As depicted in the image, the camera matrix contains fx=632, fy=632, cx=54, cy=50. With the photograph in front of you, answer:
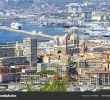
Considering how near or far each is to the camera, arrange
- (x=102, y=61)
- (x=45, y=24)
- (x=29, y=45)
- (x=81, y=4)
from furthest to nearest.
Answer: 1. (x=45, y=24)
2. (x=81, y=4)
3. (x=29, y=45)
4. (x=102, y=61)

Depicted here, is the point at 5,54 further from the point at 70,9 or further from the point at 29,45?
the point at 70,9

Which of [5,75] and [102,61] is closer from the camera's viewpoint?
[5,75]

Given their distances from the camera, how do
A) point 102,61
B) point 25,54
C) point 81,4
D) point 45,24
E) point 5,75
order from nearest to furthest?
point 5,75, point 102,61, point 25,54, point 81,4, point 45,24

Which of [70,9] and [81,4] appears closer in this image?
[81,4]

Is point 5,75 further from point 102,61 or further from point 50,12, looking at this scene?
point 50,12

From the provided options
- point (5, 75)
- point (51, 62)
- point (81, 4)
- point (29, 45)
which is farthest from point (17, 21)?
point (5, 75)
